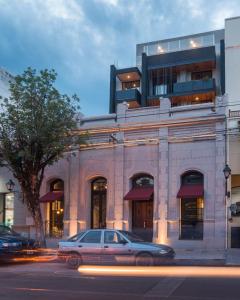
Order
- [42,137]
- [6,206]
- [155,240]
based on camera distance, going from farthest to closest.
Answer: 1. [6,206]
2. [155,240]
3. [42,137]

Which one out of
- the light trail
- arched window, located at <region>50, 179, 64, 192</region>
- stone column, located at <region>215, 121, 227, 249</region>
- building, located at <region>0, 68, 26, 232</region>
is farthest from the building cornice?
the light trail

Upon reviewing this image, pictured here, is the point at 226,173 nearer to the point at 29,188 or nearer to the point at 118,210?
the point at 118,210

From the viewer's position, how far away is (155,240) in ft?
80.5

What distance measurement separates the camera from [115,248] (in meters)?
17.5

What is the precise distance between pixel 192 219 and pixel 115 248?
25.9ft

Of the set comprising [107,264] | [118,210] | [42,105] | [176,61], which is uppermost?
[176,61]

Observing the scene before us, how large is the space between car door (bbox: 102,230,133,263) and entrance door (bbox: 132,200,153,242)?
7.70 m

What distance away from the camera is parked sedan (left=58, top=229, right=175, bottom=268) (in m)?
17.0

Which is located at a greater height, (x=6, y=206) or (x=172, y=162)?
(x=172, y=162)

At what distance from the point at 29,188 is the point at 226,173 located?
30.7 ft

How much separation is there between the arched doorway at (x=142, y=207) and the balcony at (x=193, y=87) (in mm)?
18806

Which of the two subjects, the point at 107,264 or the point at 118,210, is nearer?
the point at 107,264

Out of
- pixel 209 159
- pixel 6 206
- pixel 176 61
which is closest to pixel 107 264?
pixel 209 159

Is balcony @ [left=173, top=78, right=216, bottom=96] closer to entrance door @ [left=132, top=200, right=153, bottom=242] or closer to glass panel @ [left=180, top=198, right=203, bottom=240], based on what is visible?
entrance door @ [left=132, top=200, right=153, bottom=242]
